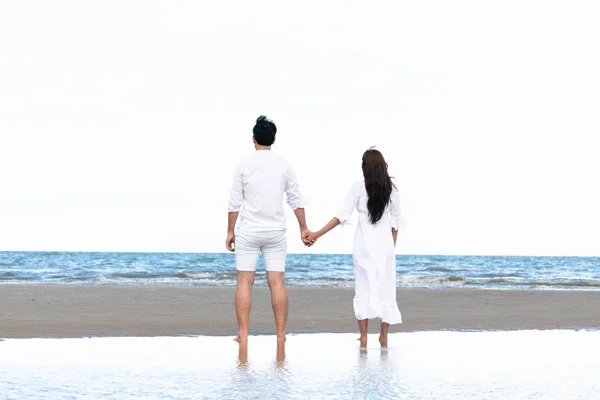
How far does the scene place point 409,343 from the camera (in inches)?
286

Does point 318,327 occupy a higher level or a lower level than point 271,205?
lower

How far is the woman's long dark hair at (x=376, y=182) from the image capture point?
6969mm

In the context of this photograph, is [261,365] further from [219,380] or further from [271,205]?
[271,205]

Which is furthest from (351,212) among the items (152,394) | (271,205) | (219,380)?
(152,394)

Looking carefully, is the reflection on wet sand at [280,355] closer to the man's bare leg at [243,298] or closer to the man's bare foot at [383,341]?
the man's bare leg at [243,298]

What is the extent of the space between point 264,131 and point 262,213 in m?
0.68

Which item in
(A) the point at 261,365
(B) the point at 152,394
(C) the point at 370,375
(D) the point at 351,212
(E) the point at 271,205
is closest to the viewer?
(B) the point at 152,394

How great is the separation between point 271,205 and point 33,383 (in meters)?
2.38

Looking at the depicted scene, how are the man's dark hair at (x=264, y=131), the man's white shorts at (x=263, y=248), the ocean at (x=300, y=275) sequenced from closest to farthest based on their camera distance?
the man's white shorts at (x=263, y=248) → the man's dark hair at (x=264, y=131) → the ocean at (x=300, y=275)

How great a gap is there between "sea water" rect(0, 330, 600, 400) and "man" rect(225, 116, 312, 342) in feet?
1.58

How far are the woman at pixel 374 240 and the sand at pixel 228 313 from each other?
1419 mm

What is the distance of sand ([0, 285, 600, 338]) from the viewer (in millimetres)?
8445

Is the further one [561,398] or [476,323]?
[476,323]

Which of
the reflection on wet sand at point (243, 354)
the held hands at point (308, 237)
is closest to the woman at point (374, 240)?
the held hands at point (308, 237)
